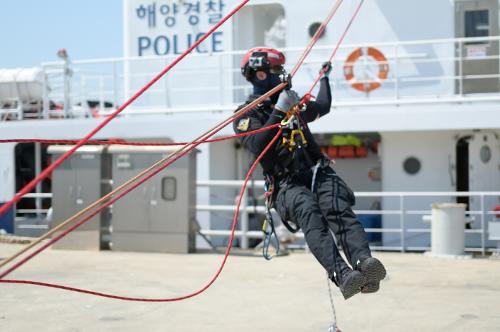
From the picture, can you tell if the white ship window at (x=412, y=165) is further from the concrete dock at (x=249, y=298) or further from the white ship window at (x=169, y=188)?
the white ship window at (x=169, y=188)

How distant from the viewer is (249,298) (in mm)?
6586

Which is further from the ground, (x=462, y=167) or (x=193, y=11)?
(x=193, y=11)

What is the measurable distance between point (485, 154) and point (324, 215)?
7970 mm

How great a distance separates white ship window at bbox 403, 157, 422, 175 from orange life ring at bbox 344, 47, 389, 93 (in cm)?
134

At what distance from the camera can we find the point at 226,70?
1348cm

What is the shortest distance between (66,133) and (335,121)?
16.3 feet

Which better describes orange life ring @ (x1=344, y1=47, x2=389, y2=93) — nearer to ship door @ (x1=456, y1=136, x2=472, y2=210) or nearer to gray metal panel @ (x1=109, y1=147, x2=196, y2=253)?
ship door @ (x1=456, y1=136, x2=472, y2=210)

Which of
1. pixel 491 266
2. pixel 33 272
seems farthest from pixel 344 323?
pixel 33 272

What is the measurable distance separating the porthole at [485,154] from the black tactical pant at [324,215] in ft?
25.2

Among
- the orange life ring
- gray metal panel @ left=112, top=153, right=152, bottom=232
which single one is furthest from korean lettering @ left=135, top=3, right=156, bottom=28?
gray metal panel @ left=112, top=153, right=152, bottom=232

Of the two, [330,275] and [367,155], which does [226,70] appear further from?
[330,275]

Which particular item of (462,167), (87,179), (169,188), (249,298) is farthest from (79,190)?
(462,167)

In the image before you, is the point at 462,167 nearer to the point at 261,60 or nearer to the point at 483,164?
the point at 483,164

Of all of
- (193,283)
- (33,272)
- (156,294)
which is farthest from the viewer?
(33,272)
